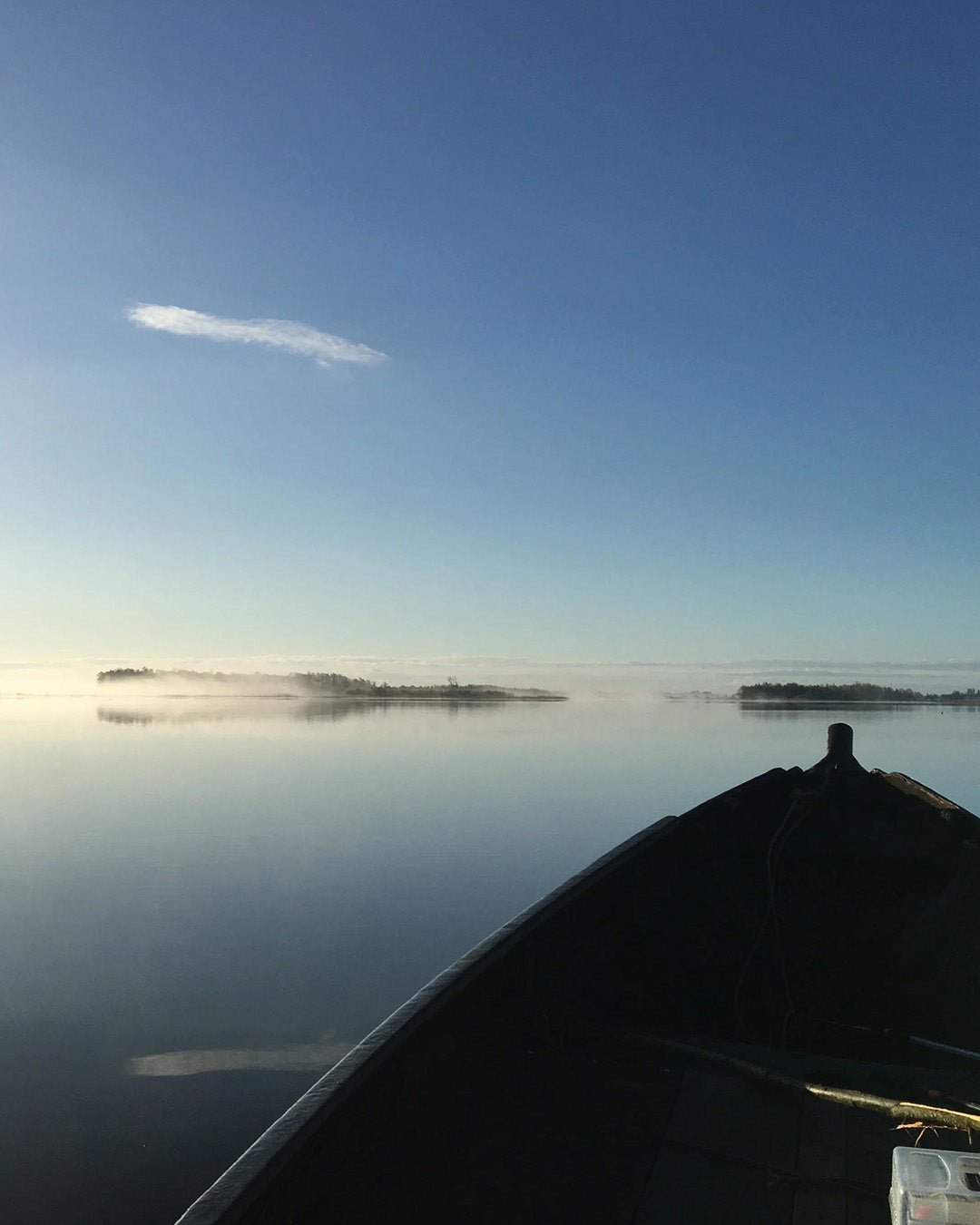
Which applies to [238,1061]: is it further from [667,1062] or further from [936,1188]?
[936,1188]

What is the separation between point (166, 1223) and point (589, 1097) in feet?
8.66

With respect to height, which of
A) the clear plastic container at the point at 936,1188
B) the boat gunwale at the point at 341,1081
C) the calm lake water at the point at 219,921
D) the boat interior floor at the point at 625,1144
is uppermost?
the clear plastic container at the point at 936,1188

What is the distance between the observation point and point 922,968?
5410mm

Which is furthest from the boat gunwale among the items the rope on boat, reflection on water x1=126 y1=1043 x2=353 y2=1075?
reflection on water x1=126 y1=1043 x2=353 y2=1075

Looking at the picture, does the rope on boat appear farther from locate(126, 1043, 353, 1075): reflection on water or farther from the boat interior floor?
locate(126, 1043, 353, 1075): reflection on water

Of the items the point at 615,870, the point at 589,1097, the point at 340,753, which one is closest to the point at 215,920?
the point at 615,870

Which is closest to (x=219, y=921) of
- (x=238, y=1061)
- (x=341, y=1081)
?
(x=238, y=1061)

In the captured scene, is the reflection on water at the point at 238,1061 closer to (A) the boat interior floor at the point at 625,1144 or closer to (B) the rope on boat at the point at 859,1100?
(A) the boat interior floor at the point at 625,1144

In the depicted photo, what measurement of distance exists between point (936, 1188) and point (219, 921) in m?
9.85

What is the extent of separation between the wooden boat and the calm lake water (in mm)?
2495

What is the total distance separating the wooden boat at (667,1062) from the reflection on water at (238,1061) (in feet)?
9.63

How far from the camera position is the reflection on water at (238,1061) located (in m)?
6.45

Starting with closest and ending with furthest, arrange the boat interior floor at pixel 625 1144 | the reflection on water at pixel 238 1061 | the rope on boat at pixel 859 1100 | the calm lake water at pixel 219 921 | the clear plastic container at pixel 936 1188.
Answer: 1. the clear plastic container at pixel 936 1188
2. the boat interior floor at pixel 625 1144
3. the rope on boat at pixel 859 1100
4. the calm lake water at pixel 219 921
5. the reflection on water at pixel 238 1061

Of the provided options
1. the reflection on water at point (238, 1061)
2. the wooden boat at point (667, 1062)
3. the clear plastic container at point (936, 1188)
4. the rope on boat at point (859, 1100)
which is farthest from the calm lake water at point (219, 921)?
the clear plastic container at point (936, 1188)
